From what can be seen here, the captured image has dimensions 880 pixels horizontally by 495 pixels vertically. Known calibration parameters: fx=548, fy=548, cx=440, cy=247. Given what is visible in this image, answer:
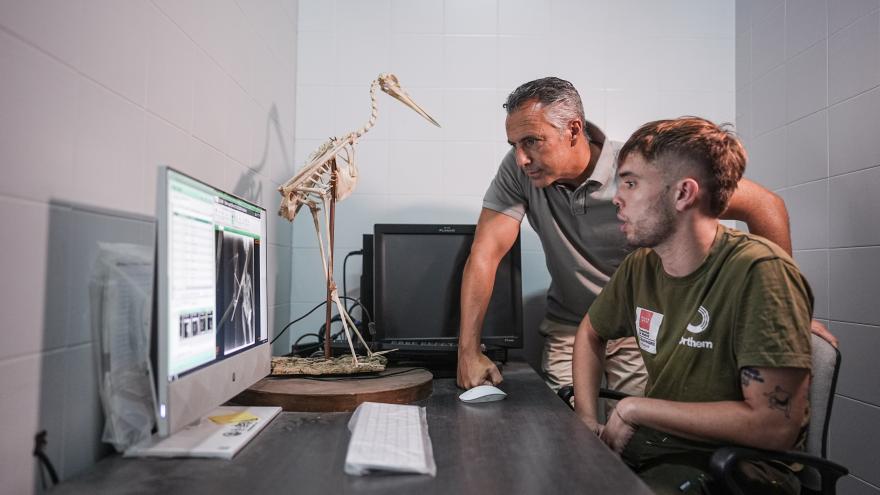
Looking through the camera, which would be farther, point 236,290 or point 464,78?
point 464,78

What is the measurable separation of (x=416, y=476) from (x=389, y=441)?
111mm

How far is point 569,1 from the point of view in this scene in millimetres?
2410

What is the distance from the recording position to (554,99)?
1717mm

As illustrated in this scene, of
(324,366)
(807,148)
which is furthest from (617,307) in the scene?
(807,148)

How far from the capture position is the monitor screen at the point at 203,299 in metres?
0.81

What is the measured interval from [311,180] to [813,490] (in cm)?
139

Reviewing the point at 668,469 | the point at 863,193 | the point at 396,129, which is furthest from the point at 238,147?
the point at 863,193

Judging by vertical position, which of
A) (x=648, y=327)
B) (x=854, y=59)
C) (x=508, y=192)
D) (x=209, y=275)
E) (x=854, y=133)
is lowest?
(x=648, y=327)

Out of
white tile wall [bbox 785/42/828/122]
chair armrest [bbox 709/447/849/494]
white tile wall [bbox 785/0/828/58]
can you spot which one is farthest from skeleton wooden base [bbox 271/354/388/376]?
white tile wall [bbox 785/0/828/58]

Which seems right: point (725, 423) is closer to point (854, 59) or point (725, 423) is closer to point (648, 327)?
point (648, 327)

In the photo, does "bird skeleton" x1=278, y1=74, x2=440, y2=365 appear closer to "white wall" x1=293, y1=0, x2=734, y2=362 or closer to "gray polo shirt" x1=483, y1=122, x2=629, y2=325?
"gray polo shirt" x1=483, y1=122, x2=629, y2=325

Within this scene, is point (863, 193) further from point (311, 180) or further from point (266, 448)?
point (266, 448)

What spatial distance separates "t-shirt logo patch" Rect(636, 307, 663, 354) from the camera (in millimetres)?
1371

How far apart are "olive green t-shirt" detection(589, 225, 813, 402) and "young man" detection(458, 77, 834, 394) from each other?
363 millimetres
